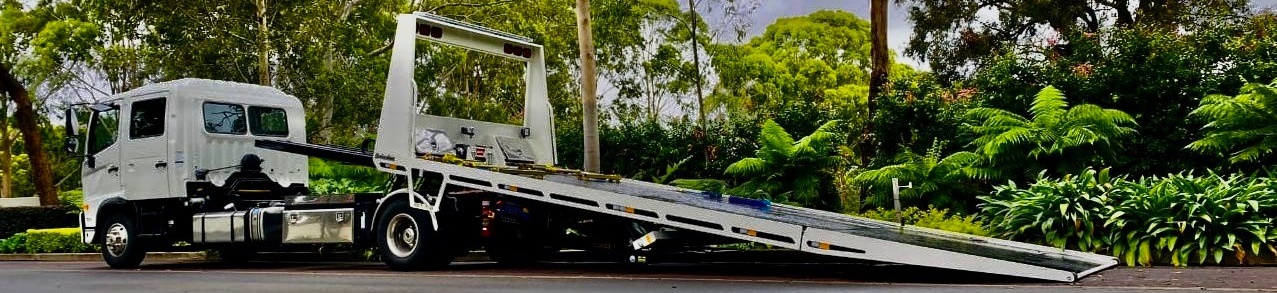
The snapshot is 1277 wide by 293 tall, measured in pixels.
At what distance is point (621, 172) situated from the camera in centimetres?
2336

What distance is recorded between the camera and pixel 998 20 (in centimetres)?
3130

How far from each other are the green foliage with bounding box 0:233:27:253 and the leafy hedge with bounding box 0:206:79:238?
3.94 m

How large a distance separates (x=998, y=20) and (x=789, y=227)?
77.4 ft

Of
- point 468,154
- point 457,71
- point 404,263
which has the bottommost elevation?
point 404,263

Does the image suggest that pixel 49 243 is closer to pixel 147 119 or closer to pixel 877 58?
pixel 147 119

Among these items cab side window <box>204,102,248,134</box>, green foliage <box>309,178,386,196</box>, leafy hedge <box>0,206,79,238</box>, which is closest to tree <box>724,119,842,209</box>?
cab side window <box>204,102,248,134</box>

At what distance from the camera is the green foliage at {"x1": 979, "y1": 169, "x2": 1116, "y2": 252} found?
11359 millimetres

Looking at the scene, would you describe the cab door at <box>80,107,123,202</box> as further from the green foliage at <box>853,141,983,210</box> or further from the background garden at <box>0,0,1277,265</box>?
the green foliage at <box>853,141,983,210</box>

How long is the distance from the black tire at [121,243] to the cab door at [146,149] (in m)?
0.42

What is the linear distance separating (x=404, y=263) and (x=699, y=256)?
3048 mm

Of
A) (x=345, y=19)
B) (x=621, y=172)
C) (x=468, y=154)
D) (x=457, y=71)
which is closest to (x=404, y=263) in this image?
(x=468, y=154)

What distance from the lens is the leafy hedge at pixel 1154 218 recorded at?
34.9ft

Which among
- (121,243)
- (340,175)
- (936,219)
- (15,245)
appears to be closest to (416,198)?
(121,243)

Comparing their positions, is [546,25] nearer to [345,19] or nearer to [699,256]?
[345,19]
